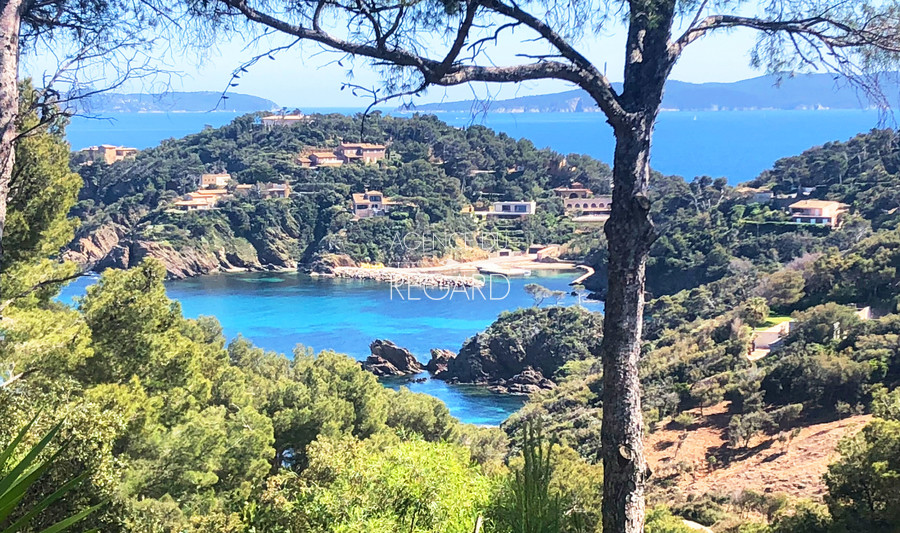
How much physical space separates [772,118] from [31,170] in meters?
147

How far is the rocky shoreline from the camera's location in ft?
124

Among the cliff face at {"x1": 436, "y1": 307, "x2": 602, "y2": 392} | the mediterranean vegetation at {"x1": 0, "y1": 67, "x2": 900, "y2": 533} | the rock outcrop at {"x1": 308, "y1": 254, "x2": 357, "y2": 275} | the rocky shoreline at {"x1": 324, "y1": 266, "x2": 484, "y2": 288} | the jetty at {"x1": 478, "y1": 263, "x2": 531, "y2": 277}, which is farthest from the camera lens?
the rock outcrop at {"x1": 308, "y1": 254, "x2": 357, "y2": 275}

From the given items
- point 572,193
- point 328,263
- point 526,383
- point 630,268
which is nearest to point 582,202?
point 572,193

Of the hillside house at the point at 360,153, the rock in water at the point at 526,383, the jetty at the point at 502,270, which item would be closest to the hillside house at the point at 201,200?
the hillside house at the point at 360,153

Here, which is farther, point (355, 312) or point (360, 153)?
point (360, 153)

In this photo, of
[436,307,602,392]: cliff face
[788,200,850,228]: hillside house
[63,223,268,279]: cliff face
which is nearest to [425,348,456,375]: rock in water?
[436,307,602,392]: cliff face

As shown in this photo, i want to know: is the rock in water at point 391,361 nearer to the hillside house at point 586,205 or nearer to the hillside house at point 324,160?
the hillside house at point 586,205

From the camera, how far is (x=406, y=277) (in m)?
39.1

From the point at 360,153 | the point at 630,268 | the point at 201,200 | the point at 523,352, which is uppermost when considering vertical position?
the point at 360,153

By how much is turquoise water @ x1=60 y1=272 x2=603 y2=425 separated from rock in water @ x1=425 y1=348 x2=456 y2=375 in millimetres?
659

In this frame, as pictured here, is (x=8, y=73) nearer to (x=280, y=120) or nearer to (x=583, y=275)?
(x=583, y=275)

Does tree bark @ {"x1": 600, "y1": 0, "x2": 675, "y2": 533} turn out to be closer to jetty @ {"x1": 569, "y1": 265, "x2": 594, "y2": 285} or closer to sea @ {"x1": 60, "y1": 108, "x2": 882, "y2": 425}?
sea @ {"x1": 60, "y1": 108, "x2": 882, "y2": 425}

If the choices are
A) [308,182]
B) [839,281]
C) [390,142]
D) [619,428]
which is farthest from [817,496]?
[390,142]

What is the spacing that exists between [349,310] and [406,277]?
5.76 m
